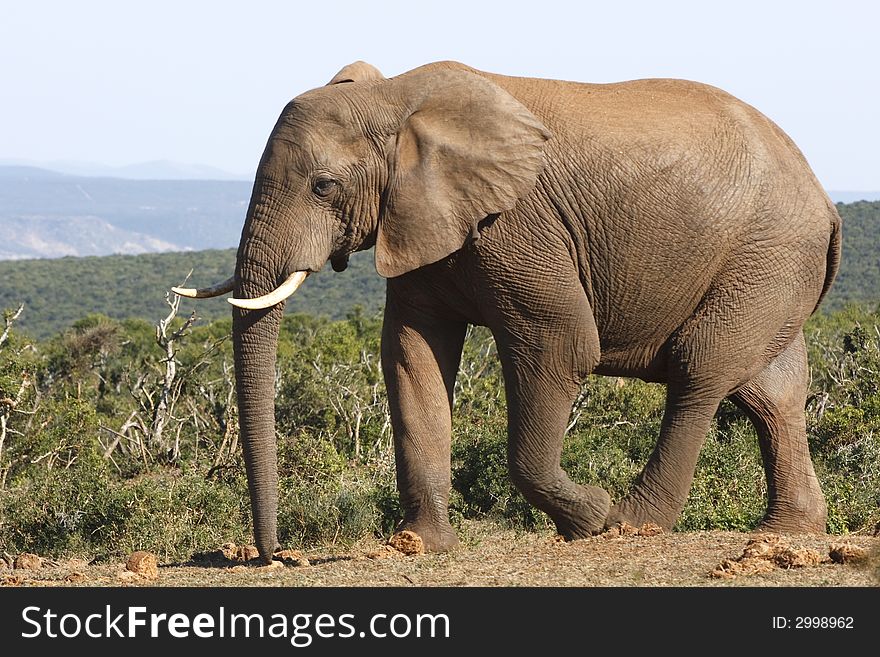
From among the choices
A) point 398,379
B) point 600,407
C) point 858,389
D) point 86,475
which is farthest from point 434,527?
point 858,389

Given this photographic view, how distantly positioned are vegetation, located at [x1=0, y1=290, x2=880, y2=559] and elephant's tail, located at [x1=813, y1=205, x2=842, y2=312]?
5.83 ft

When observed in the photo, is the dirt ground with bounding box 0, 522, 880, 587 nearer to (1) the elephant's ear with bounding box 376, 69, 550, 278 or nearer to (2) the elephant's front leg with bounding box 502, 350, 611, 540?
(2) the elephant's front leg with bounding box 502, 350, 611, 540

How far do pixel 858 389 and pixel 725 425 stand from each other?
8.75 ft

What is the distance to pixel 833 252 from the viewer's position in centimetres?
757

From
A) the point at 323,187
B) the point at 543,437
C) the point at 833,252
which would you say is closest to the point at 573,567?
the point at 543,437

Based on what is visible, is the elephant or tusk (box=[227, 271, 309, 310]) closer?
tusk (box=[227, 271, 309, 310])

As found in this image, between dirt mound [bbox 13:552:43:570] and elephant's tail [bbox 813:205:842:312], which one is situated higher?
elephant's tail [bbox 813:205:842:312]

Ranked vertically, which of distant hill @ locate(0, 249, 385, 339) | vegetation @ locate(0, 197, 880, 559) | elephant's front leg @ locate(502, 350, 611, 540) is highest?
elephant's front leg @ locate(502, 350, 611, 540)

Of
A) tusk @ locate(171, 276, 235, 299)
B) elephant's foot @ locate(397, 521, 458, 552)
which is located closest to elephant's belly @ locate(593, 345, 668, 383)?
elephant's foot @ locate(397, 521, 458, 552)

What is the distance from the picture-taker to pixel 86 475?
10.1m

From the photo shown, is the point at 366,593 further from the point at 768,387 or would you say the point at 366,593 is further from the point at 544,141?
the point at 768,387

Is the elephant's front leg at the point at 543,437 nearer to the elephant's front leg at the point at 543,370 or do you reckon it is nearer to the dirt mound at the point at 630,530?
the elephant's front leg at the point at 543,370

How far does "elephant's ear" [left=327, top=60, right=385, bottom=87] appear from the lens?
274 inches

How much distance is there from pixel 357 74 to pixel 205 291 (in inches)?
56.5
